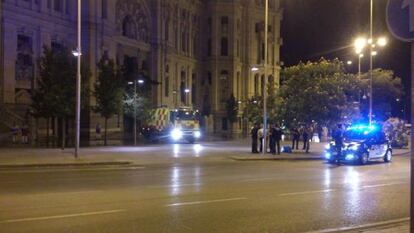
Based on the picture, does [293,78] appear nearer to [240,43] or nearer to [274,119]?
[274,119]

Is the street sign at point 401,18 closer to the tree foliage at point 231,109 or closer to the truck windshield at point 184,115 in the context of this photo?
the truck windshield at point 184,115

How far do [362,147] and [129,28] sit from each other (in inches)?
1749

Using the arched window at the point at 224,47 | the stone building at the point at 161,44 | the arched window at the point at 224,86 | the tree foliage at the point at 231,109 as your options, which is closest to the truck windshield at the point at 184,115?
the stone building at the point at 161,44

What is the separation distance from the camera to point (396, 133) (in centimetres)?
4631

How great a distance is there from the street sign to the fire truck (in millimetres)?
46612

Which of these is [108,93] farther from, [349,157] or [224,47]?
[224,47]

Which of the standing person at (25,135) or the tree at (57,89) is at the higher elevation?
the tree at (57,89)

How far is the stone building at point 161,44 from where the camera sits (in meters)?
47.6

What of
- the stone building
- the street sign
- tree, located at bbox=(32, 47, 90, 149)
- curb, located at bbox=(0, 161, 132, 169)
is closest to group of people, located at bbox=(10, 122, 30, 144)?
the stone building

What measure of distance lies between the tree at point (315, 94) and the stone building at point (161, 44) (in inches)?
559

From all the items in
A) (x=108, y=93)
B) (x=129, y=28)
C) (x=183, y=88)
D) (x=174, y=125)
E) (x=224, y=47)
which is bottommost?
(x=174, y=125)

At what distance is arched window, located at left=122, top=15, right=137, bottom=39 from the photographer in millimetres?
67688


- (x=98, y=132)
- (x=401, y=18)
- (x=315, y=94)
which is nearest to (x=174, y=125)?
(x=98, y=132)

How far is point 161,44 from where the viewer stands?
7288 centimetres
